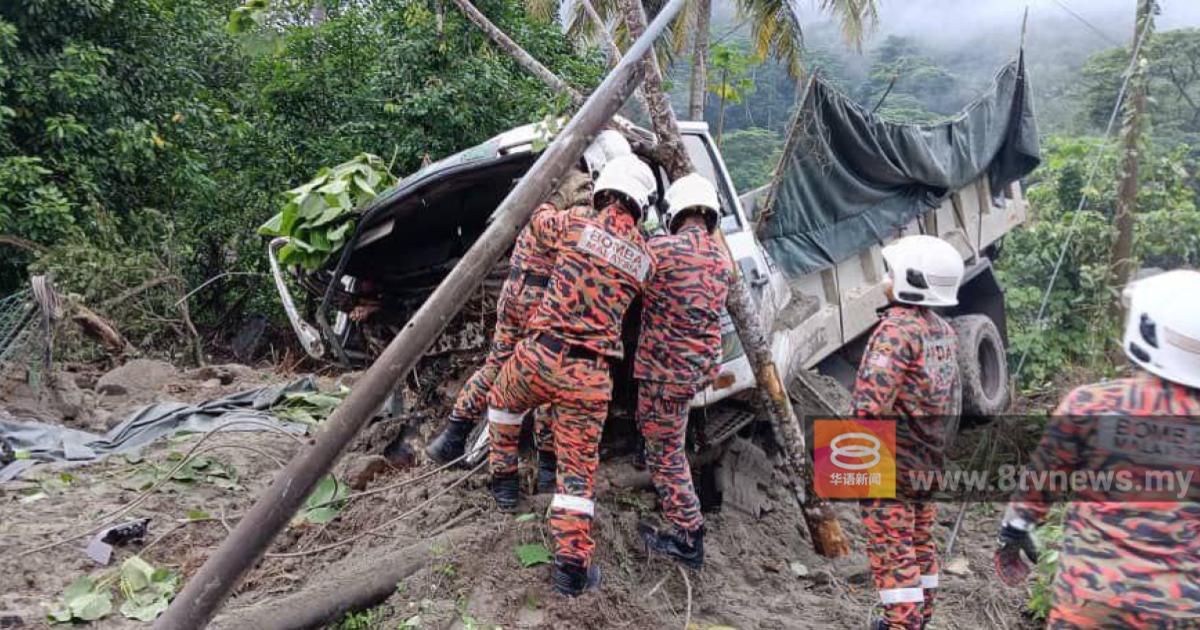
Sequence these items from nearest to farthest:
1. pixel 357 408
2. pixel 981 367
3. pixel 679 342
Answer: pixel 357 408, pixel 679 342, pixel 981 367

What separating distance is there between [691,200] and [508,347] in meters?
1.17

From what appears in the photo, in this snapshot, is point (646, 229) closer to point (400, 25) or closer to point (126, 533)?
point (126, 533)

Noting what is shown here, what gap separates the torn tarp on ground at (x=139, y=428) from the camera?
676cm

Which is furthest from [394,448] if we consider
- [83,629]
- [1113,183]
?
[1113,183]

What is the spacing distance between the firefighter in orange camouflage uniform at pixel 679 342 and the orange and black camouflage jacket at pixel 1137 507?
6.18ft

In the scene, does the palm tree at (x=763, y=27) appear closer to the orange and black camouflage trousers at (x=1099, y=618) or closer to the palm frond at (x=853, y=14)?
the palm frond at (x=853, y=14)

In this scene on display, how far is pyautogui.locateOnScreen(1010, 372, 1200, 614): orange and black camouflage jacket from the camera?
111 inches

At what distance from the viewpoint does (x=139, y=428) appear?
289 inches

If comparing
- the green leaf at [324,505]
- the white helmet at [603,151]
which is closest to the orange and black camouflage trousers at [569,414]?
the white helmet at [603,151]

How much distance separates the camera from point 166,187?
11.9 m

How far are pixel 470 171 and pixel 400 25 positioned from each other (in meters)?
7.22

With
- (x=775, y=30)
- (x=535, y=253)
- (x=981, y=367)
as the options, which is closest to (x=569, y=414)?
(x=535, y=253)
